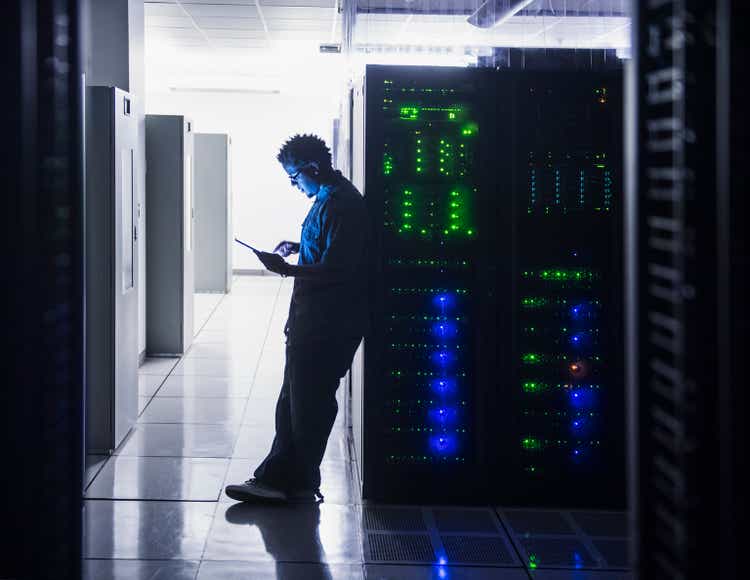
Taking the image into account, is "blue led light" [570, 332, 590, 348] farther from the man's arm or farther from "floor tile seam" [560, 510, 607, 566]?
the man's arm

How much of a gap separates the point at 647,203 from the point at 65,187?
0.96 metres

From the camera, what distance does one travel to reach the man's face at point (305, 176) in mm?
4371

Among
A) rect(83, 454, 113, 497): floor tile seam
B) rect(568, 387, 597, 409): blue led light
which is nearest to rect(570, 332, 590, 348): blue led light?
rect(568, 387, 597, 409): blue led light

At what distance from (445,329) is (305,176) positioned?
91 centimetres

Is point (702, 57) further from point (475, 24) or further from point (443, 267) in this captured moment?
point (475, 24)

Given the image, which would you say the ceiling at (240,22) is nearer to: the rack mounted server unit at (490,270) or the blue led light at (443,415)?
the rack mounted server unit at (490,270)

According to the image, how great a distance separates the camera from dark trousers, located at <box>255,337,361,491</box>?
429cm

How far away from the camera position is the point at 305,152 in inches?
171

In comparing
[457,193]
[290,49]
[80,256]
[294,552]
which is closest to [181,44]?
[290,49]

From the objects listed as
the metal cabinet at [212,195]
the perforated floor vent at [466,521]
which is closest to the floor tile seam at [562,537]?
the perforated floor vent at [466,521]

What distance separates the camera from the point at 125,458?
17.3ft

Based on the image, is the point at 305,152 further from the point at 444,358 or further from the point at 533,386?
the point at 533,386

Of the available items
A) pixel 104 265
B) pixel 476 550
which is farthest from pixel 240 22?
pixel 476 550

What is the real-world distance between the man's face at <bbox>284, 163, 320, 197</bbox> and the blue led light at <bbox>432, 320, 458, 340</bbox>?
799 mm
